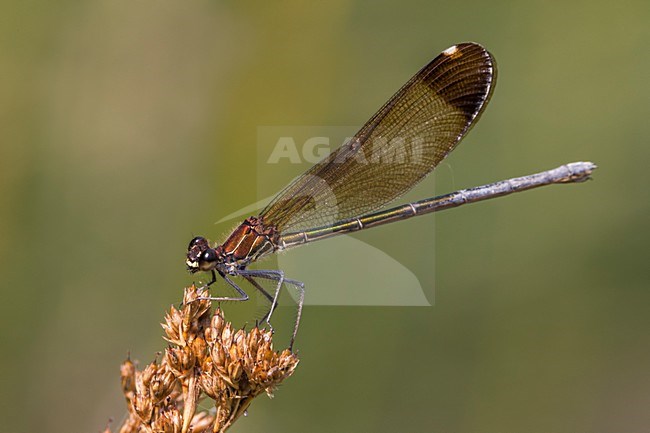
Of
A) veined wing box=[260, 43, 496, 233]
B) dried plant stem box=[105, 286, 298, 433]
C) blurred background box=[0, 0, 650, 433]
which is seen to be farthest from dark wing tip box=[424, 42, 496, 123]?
dried plant stem box=[105, 286, 298, 433]

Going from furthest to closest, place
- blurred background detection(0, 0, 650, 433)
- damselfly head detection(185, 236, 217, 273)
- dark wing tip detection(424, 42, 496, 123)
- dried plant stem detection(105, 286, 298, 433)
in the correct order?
blurred background detection(0, 0, 650, 433) → dark wing tip detection(424, 42, 496, 123) → damselfly head detection(185, 236, 217, 273) → dried plant stem detection(105, 286, 298, 433)

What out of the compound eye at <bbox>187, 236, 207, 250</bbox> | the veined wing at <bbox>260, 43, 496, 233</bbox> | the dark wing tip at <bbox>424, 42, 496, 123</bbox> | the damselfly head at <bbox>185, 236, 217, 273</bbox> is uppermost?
the dark wing tip at <bbox>424, 42, 496, 123</bbox>

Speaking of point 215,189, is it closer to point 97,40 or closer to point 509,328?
point 97,40

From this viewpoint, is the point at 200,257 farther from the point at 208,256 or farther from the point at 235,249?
the point at 235,249

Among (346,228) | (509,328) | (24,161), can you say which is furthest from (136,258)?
(509,328)

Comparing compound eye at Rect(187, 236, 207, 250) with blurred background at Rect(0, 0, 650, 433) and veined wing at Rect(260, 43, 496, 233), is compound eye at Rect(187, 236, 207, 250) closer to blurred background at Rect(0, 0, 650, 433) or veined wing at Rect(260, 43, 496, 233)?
veined wing at Rect(260, 43, 496, 233)

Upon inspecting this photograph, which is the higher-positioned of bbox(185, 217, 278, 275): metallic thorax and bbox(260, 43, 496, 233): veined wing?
bbox(260, 43, 496, 233): veined wing

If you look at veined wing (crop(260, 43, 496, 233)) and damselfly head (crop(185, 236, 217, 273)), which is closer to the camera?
damselfly head (crop(185, 236, 217, 273))

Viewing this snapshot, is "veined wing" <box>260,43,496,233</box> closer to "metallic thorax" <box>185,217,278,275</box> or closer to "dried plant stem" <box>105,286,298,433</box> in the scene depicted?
"metallic thorax" <box>185,217,278,275</box>

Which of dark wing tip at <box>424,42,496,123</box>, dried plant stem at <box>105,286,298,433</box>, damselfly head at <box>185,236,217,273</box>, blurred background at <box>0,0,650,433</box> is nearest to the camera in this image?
dried plant stem at <box>105,286,298,433</box>
